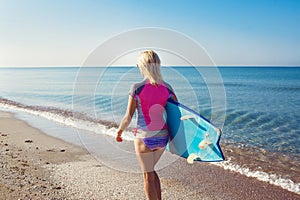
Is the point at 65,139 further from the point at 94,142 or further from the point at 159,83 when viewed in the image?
the point at 159,83

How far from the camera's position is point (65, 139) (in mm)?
9688

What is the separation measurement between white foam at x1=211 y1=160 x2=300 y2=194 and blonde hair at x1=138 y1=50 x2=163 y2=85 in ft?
12.9

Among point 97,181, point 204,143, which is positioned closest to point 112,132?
point 97,181

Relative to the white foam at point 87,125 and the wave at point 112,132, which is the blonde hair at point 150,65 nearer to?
the wave at point 112,132

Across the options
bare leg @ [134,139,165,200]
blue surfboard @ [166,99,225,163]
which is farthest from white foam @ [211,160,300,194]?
bare leg @ [134,139,165,200]

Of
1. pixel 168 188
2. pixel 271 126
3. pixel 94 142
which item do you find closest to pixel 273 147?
pixel 271 126

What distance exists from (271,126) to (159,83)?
34.7 feet

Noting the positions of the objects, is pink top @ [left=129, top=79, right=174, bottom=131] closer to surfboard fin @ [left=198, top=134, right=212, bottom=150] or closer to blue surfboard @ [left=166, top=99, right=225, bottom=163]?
blue surfboard @ [left=166, top=99, right=225, bottom=163]

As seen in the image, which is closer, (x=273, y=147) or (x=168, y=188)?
(x=168, y=188)

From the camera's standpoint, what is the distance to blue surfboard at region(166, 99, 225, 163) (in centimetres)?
402

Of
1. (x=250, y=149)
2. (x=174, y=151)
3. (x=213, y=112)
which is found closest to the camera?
(x=174, y=151)

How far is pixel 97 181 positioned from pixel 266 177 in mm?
3547

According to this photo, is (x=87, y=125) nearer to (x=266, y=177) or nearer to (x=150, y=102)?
(x=266, y=177)

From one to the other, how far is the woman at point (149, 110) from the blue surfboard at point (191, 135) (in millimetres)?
337
